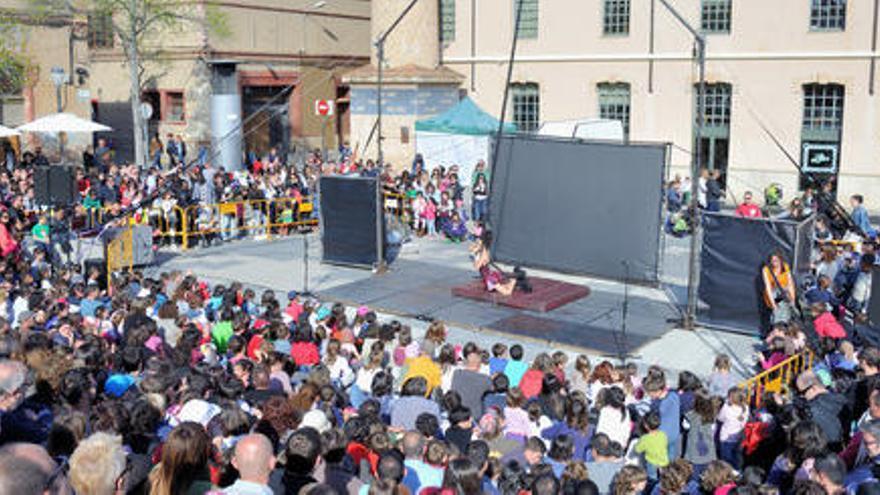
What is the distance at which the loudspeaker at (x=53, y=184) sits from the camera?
1750 cm

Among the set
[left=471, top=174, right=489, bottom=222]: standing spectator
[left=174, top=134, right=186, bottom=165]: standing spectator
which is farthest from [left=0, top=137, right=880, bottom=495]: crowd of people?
[left=174, top=134, right=186, bottom=165]: standing spectator

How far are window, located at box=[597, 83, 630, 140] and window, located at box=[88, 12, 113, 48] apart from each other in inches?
721

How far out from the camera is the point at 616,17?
1297 inches

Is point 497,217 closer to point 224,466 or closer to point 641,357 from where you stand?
point 641,357

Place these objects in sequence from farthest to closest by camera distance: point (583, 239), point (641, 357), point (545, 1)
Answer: point (545, 1), point (583, 239), point (641, 357)

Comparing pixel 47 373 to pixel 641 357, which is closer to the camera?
pixel 47 373

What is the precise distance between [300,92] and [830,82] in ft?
62.5

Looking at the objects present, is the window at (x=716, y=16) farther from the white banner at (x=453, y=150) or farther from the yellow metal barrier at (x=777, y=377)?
the yellow metal barrier at (x=777, y=377)

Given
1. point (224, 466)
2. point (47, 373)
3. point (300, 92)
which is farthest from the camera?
point (300, 92)

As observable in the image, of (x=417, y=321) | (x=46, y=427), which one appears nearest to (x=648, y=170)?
(x=417, y=321)

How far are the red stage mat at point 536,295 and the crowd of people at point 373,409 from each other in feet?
6.03

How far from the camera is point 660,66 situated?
31.9 m

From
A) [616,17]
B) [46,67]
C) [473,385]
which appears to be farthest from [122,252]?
[46,67]

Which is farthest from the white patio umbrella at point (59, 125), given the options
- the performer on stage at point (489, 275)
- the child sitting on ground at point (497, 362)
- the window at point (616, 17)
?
the child sitting on ground at point (497, 362)
